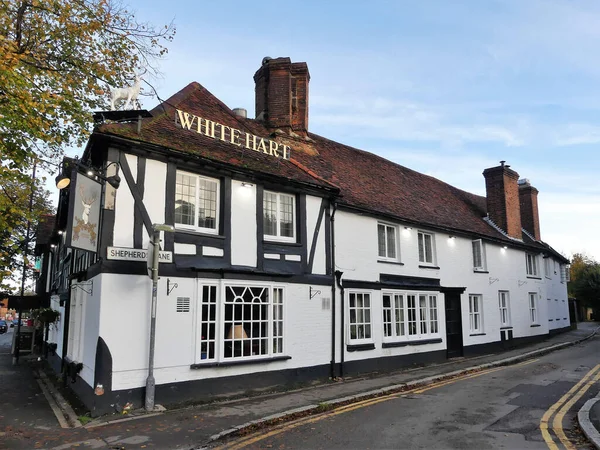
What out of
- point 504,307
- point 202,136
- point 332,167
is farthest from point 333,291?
point 504,307

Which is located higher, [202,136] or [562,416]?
[202,136]

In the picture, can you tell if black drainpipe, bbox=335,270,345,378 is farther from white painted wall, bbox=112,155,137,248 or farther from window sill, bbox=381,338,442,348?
white painted wall, bbox=112,155,137,248

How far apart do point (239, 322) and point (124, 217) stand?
3.75m

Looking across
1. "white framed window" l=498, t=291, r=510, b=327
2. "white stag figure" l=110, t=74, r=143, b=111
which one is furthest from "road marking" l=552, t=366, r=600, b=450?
"white stag figure" l=110, t=74, r=143, b=111

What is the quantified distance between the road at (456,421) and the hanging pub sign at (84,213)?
496 centimetres

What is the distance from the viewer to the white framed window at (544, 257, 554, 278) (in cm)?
2727

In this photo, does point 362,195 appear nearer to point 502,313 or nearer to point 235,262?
point 235,262

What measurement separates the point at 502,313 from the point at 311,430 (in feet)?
55.9

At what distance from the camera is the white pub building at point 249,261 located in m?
9.27

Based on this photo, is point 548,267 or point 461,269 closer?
point 461,269

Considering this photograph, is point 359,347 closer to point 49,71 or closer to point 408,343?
point 408,343

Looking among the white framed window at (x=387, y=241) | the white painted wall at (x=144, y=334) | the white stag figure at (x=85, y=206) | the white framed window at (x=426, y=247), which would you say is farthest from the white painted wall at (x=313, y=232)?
the white stag figure at (x=85, y=206)

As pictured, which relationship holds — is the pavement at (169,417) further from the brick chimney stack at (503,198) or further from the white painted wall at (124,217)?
the brick chimney stack at (503,198)

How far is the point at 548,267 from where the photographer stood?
1097 inches
